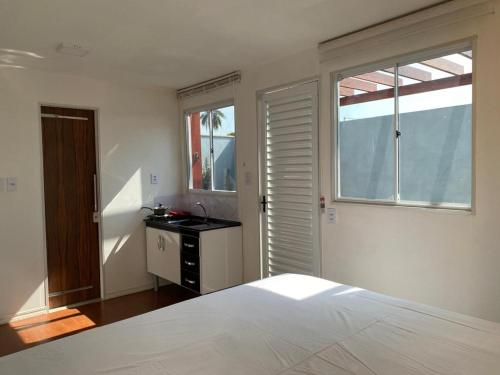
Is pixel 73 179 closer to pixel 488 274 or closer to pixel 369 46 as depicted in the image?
pixel 369 46

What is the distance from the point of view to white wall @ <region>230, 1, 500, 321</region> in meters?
2.26

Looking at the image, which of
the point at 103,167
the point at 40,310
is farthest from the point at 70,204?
the point at 40,310

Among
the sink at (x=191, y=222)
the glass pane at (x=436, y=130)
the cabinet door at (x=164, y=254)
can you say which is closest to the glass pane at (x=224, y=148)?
the sink at (x=191, y=222)

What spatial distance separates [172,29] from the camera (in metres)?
2.75

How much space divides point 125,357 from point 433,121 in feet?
7.51

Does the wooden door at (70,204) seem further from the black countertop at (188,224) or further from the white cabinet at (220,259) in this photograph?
the white cabinet at (220,259)

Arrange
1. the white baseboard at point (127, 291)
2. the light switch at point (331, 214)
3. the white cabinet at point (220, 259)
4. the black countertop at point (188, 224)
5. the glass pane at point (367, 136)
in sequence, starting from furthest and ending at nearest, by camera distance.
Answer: the white baseboard at point (127, 291) → the black countertop at point (188, 224) → the white cabinet at point (220, 259) → the light switch at point (331, 214) → the glass pane at point (367, 136)

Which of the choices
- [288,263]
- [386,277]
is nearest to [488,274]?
[386,277]

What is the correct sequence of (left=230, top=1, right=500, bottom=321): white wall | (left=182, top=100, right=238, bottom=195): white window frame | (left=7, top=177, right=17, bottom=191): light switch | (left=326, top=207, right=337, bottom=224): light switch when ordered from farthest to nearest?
(left=182, top=100, right=238, bottom=195): white window frame → (left=7, top=177, right=17, bottom=191): light switch → (left=326, top=207, right=337, bottom=224): light switch → (left=230, top=1, right=500, bottom=321): white wall

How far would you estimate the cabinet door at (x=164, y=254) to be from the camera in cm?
397

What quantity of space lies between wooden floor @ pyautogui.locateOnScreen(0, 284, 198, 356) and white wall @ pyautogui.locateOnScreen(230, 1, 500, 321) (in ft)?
6.51

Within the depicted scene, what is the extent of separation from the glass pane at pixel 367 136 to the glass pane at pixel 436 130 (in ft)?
0.35

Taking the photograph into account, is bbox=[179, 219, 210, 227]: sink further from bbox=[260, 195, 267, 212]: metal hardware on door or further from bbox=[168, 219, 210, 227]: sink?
bbox=[260, 195, 267, 212]: metal hardware on door

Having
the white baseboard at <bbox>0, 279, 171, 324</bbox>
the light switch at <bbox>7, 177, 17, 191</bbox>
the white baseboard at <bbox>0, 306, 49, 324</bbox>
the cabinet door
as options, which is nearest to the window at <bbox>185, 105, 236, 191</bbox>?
the cabinet door
